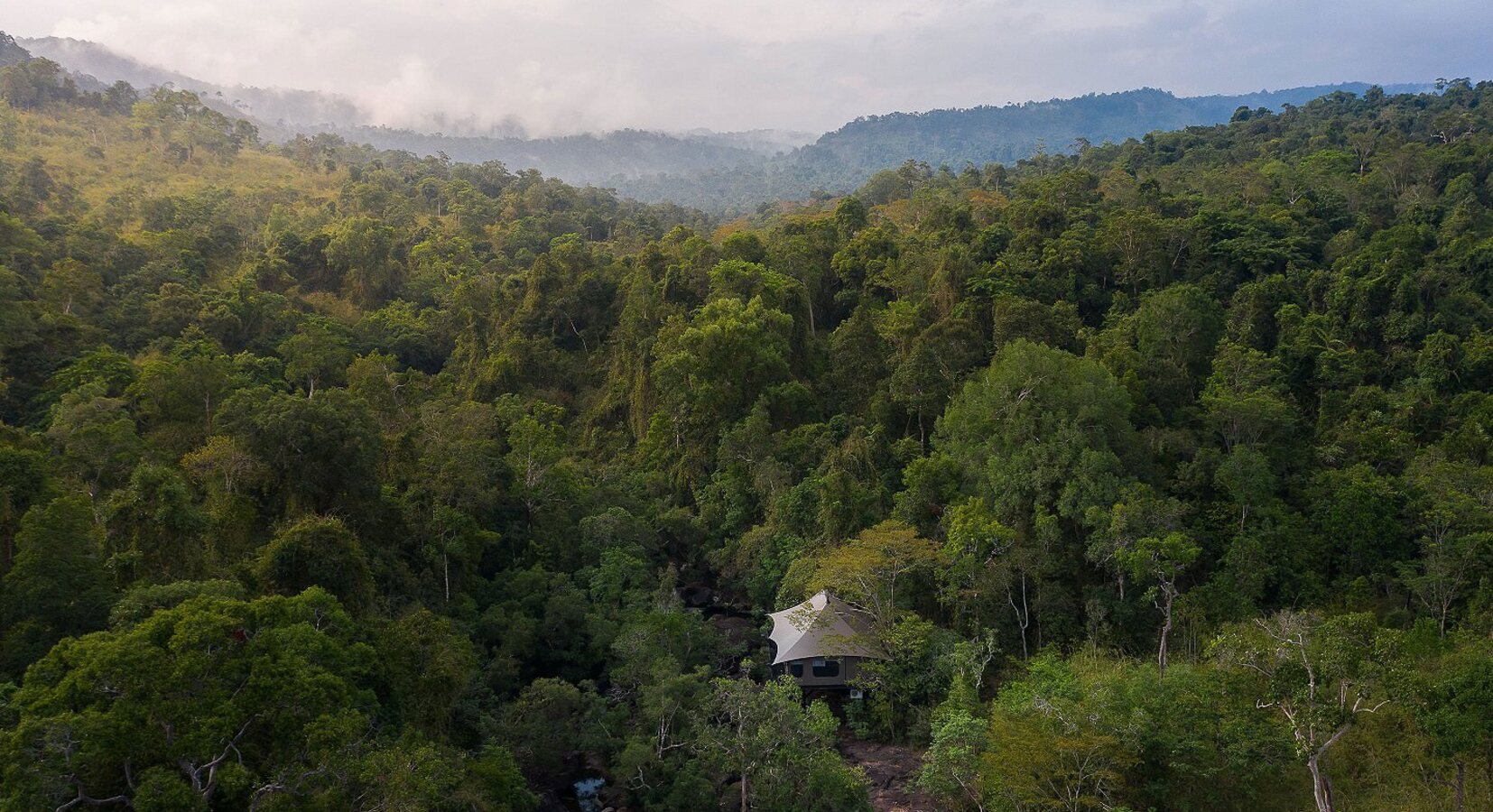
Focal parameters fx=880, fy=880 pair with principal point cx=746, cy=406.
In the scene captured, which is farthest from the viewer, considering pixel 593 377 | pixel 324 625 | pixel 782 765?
pixel 593 377

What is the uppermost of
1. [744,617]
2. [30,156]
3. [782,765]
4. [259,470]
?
[30,156]

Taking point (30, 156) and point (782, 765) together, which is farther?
point (30, 156)

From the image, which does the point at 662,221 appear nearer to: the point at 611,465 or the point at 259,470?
the point at 611,465

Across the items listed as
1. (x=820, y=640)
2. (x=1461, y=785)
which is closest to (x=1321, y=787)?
(x=1461, y=785)

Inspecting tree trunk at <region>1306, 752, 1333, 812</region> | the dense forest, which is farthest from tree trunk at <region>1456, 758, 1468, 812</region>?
tree trunk at <region>1306, 752, 1333, 812</region>

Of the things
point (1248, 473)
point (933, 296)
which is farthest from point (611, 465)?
point (1248, 473)

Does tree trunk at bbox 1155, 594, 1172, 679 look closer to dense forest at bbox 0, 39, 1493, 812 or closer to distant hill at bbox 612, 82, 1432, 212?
dense forest at bbox 0, 39, 1493, 812

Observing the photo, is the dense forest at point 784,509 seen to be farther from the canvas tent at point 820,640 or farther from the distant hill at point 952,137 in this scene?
the distant hill at point 952,137

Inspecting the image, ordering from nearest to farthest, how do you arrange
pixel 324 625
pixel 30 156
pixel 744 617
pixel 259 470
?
pixel 324 625, pixel 259 470, pixel 744 617, pixel 30 156
